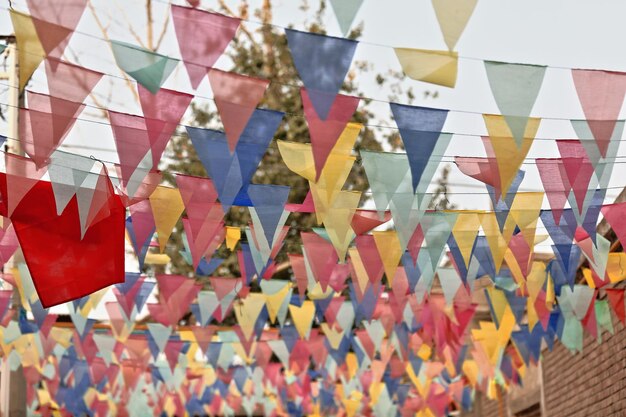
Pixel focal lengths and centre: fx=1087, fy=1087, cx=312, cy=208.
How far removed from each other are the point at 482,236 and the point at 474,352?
4.38 m

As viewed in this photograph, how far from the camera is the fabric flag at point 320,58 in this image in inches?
214

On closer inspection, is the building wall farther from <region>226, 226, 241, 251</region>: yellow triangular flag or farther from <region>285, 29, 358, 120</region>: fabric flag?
<region>285, 29, 358, 120</region>: fabric flag

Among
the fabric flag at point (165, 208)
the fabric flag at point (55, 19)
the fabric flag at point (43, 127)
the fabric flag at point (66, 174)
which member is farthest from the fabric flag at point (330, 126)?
the fabric flag at point (165, 208)

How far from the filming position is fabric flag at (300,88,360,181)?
5.98m

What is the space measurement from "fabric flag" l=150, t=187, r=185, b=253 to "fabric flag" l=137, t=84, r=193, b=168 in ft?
4.62

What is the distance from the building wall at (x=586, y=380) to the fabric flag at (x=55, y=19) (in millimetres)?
5872

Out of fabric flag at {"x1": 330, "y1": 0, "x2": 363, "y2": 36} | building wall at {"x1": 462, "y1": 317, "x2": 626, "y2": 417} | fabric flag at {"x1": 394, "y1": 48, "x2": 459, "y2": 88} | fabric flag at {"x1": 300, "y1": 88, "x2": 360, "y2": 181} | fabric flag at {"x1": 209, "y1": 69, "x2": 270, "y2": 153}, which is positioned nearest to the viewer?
fabric flag at {"x1": 330, "y1": 0, "x2": 363, "y2": 36}

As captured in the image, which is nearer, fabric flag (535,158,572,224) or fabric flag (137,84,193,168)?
fabric flag (137,84,193,168)

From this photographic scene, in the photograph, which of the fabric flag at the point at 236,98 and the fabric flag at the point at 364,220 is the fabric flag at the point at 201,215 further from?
the fabric flag at the point at 236,98

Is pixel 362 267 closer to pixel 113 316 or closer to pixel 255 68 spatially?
pixel 113 316

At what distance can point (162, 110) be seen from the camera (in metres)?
6.07

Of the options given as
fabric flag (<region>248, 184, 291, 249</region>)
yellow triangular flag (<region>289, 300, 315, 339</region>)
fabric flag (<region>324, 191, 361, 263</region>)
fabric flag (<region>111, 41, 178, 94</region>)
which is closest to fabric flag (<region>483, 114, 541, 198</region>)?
fabric flag (<region>324, 191, 361, 263</region>)

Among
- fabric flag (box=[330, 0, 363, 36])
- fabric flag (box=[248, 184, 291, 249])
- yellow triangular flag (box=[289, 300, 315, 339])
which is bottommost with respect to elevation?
fabric flag (box=[330, 0, 363, 36])

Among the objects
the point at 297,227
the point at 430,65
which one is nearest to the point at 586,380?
the point at 297,227
